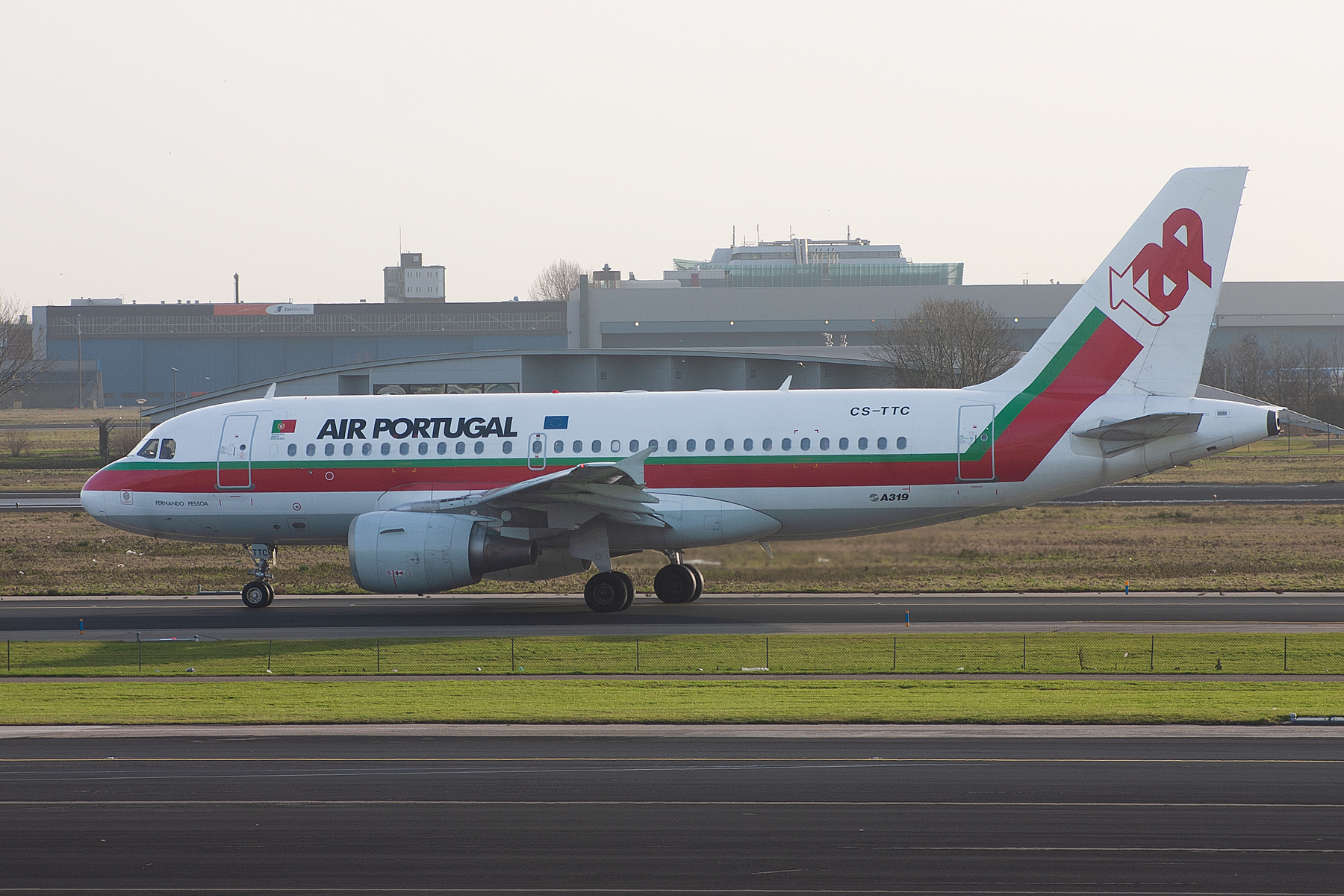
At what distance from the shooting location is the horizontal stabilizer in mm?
26344

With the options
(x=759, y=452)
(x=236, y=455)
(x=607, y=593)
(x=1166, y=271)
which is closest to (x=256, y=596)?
(x=236, y=455)

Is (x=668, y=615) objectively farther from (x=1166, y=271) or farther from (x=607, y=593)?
(x=1166, y=271)

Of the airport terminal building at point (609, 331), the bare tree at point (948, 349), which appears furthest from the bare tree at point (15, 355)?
the bare tree at point (948, 349)

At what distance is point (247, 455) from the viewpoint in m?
30.6

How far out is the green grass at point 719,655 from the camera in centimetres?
2206

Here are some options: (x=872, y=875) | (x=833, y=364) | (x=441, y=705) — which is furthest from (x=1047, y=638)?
(x=833, y=364)

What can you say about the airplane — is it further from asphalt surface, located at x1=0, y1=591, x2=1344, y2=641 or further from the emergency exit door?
asphalt surface, located at x1=0, y1=591, x2=1344, y2=641

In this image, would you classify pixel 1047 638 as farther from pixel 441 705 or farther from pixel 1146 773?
pixel 441 705

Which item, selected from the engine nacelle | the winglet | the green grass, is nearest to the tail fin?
the green grass

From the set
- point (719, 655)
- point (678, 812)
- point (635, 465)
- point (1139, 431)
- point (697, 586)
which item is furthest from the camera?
point (697, 586)

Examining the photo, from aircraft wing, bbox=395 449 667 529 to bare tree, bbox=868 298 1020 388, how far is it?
3877cm

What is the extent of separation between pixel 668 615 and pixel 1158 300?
12075mm

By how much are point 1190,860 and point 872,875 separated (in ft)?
9.44

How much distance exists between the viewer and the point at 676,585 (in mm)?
29734
